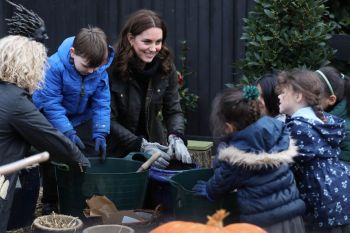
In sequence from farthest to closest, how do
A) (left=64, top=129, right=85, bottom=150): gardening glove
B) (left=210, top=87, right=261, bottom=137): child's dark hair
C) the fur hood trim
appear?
1. (left=64, top=129, right=85, bottom=150): gardening glove
2. (left=210, top=87, right=261, bottom=137): child's dark hair
3. the fur hood trim

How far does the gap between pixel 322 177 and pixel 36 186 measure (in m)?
2.01

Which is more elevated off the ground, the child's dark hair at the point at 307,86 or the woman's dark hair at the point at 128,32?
the woman's dark hair at the point at 128,32

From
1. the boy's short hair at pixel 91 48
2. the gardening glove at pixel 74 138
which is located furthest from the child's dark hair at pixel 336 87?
the gardening glove at pixel 74 138

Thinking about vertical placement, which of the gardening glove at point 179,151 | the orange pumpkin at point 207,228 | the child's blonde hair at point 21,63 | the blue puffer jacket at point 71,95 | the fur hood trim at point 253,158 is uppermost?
the child's blonde hair at point 21,63

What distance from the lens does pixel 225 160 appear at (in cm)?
383

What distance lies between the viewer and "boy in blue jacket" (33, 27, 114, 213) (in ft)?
15.3

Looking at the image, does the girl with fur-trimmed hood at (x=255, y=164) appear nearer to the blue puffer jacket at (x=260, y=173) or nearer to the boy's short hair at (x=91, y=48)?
the blue puffer jacket at (x=260, y=173)

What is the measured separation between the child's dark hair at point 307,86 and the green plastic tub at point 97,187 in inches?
43.6

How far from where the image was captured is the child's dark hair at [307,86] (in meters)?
4.33

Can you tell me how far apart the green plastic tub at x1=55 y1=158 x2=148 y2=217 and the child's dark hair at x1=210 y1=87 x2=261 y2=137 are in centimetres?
80

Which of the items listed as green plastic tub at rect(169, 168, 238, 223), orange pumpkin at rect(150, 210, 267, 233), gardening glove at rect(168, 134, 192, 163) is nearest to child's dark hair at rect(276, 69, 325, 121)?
green plastic tub at rect(169, 168, 238, 223)

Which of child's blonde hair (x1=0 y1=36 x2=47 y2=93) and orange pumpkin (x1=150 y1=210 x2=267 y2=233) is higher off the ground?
child's blonde hair (x1=0 y1=36 x2=47 y2=93)

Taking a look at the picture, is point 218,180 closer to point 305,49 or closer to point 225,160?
point 225,160

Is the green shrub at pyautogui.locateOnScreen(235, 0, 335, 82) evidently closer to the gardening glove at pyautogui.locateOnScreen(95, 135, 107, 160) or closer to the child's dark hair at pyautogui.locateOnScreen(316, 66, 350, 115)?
the child's dark hair at pyautogui.locateOnScreen(316, 66, 350, 115)
